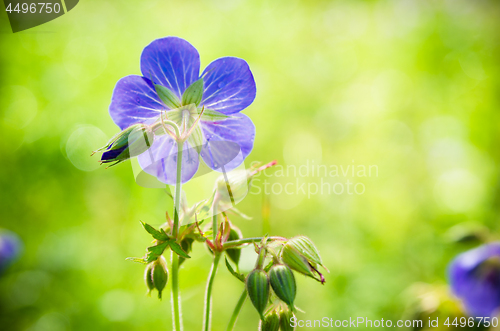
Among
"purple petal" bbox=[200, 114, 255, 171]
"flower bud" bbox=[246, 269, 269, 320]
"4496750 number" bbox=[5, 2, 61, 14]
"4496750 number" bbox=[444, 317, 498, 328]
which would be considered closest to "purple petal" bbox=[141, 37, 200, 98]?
"purple petal" bbox=[200, 114, 255, 171]

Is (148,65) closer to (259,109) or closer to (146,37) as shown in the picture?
(259,109)

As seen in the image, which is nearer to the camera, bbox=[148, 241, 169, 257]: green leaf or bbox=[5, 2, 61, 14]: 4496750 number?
bbox=[148, 241, 169, 257]: green leaf

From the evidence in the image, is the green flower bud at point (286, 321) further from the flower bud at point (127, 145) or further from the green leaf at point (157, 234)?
the flower bud at point (127, 145)

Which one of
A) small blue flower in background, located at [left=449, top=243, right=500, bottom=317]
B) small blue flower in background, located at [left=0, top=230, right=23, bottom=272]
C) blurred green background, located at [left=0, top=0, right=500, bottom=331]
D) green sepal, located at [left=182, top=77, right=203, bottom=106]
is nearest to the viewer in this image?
green sepal, located at [left=182, top=77, right=203, bottom=106]

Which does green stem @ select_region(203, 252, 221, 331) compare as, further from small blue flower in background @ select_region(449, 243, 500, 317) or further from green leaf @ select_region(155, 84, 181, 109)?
small blue flower in background @ select_region(449, 243, 500, 317)

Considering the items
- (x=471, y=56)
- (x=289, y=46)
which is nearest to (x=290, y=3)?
(x=289, y=46)

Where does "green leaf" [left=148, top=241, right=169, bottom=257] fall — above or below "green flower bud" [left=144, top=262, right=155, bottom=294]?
above

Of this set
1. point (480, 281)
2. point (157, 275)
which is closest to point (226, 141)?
point (157, 275)

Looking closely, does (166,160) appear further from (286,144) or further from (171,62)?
(286,144)
